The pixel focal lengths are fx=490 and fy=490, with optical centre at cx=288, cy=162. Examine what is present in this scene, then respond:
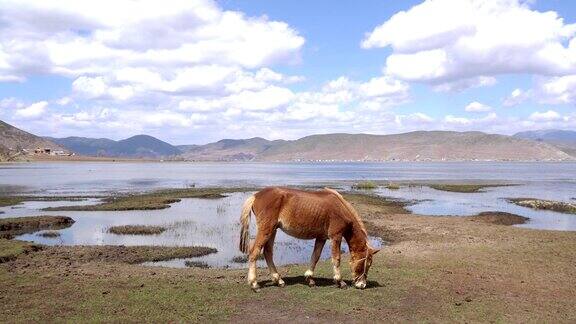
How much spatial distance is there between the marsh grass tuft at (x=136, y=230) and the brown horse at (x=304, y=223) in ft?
65.7

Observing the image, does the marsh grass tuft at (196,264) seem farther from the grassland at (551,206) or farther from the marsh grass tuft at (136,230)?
the grassland at (551,206)

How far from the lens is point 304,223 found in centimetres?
1323

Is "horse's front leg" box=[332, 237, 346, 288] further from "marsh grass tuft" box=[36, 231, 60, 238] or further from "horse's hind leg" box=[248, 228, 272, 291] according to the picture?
"marsh grass tuft" box=[36, 231, 60, 238]

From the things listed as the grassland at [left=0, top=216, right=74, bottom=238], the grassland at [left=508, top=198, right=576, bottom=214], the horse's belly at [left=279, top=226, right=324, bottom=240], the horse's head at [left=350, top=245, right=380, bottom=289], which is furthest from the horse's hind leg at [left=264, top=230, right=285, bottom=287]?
the grassland at [left=508, top=198, right=576, bottom=214]

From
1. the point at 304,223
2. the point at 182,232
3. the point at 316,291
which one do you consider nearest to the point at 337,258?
the point at 316,291

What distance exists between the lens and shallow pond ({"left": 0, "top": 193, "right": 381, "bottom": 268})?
80.4 ft

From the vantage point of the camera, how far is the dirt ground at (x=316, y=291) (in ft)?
37.4

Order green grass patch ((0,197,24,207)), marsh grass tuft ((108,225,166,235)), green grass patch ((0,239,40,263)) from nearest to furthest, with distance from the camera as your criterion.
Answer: green grass patch ((0,239,40,263)) → marsh grass tuft ((108,225,166,235)) → green grass patch ((0,197,24,207))

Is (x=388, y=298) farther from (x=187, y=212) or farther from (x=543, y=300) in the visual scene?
(x=187, y=212)

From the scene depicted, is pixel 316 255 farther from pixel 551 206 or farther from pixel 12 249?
pixel 551 206

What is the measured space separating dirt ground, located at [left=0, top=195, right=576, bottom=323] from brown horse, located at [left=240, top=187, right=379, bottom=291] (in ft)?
2.47

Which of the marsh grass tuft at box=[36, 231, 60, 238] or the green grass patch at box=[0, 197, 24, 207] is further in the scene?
the green grass patch at box=[0, 197, 24, 207]

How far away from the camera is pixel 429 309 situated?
1194 cm

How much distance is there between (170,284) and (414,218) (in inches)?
1047
